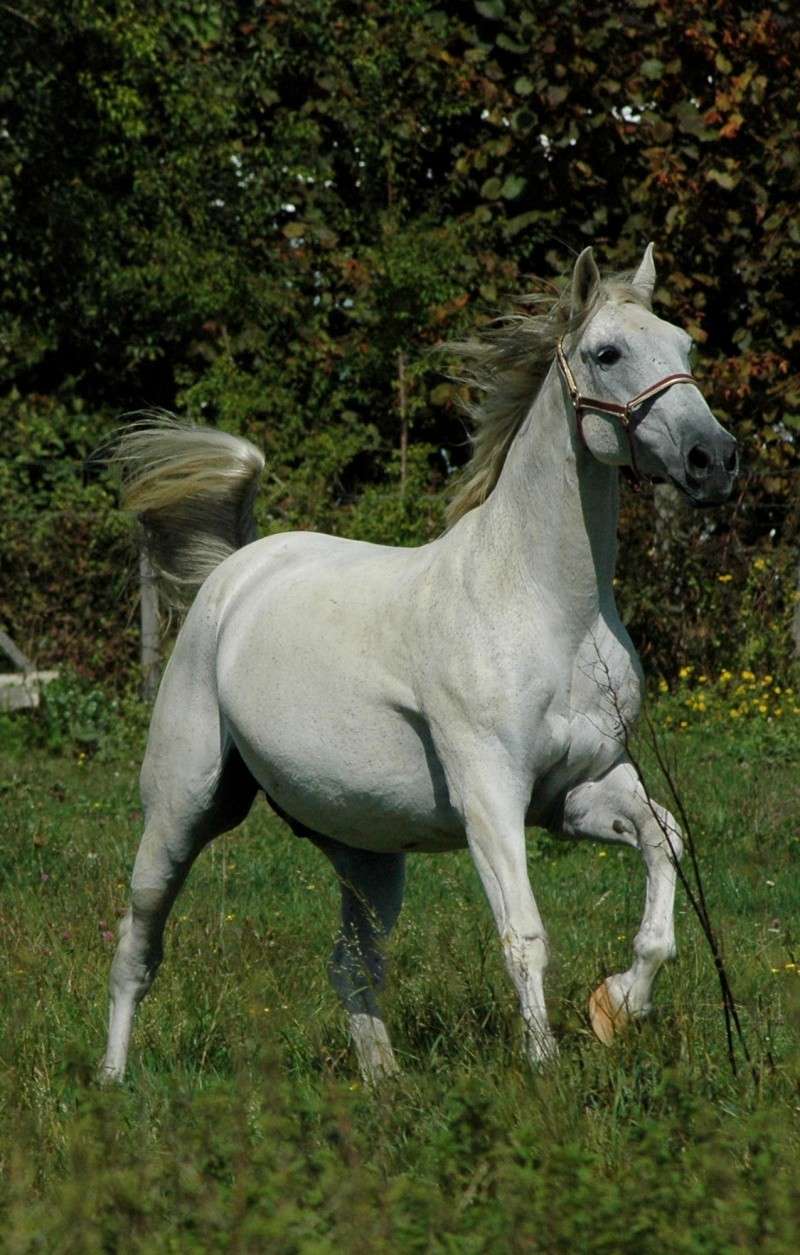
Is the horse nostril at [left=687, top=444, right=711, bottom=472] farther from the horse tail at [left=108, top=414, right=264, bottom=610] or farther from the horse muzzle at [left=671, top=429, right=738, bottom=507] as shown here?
the horse tail at [left=108, top=414, right=264, bottom=610]

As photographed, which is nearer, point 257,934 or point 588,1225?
point 588,1225

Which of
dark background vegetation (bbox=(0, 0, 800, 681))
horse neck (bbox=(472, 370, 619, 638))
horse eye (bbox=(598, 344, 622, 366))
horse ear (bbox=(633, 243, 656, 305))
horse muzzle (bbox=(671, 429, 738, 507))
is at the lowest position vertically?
dark background vegetation (bbox=(0, 0, 800, 681))

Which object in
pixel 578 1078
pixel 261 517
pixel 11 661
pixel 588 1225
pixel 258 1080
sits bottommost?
pixel 11 661

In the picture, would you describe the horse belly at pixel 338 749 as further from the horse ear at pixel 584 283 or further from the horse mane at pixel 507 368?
the horse ear at pixel 584 283

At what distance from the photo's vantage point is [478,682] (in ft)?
14.9

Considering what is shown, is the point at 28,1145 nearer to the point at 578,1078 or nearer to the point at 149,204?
the point at 578,1078

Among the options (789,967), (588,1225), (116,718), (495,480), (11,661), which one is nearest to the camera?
(588,1225)

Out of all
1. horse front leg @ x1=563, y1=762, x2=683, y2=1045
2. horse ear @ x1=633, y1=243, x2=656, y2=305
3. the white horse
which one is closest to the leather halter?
the white horse

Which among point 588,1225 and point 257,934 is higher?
point 588,1225

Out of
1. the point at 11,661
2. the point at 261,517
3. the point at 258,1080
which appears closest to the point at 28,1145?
the point at 258,1080

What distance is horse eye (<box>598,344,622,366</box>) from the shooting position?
14.9 feet

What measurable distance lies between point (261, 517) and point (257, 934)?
6.20 metres

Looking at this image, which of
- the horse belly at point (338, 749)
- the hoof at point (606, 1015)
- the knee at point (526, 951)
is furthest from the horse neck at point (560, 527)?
the hoof at point (606, 1015)

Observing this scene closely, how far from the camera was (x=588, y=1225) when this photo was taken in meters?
3.01
